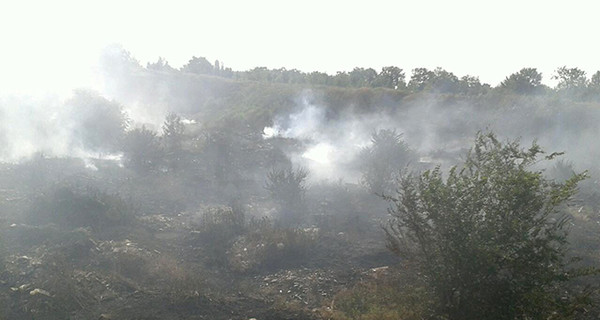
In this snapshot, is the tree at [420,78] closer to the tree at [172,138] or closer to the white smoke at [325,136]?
the white smoke at [325,136]

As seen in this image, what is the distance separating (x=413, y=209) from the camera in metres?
5.74

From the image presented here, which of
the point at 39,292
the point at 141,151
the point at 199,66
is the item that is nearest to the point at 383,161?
the point at 141,151

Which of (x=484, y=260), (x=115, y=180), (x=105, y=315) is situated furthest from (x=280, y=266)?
(x=115, y=180)

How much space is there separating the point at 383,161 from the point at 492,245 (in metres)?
11.0


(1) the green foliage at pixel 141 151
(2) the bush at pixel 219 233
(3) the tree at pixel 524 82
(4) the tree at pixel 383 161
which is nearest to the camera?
(2) the bush at pixel 219 233

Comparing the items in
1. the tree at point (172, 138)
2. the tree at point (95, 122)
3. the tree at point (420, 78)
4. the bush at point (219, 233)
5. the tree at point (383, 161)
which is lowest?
the bush at point (219, 233)

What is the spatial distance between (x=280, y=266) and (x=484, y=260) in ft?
19.7

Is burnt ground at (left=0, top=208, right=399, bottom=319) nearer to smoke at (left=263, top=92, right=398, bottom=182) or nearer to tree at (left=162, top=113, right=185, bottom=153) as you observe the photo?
tree at (left=162, top=113, right=185, bottom=153)

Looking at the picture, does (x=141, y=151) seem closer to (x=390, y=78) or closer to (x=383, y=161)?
(x=383, y=161)

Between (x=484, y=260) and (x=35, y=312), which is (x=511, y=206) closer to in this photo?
(x=484, y=260)

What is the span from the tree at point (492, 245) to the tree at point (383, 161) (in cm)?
996

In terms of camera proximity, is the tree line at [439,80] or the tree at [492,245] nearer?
the tree at [492,245]

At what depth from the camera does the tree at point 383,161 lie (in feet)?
51.6

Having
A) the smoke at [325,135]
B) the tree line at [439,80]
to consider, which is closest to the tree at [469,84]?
the tree line at [439,80]
